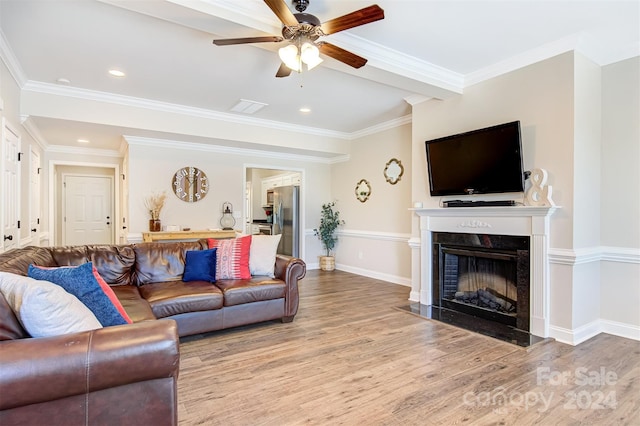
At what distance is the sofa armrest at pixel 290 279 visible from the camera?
359cm

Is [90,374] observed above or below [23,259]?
below

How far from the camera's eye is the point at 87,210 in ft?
24.6

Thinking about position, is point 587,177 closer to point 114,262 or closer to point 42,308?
point 42,308

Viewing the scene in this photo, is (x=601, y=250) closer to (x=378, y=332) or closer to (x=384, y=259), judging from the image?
(x=378, y=332)

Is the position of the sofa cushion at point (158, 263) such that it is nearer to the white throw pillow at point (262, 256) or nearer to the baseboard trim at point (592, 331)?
the white throw pillow at point (262, 256)

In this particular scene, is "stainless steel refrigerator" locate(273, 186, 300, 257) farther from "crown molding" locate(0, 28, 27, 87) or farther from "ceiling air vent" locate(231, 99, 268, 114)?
"crown molding" locate(0, 28, 27, 87)

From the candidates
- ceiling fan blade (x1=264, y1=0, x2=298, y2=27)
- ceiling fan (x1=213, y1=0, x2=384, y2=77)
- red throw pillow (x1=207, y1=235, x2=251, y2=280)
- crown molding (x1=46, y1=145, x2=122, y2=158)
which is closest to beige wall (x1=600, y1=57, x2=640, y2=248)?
ceiling fan (x1=213, y1=0, x2=384, y2=77)

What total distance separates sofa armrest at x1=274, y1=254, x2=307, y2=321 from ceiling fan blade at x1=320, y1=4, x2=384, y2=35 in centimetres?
223

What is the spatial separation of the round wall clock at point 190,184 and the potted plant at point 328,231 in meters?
2.35

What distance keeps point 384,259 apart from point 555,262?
293 cm

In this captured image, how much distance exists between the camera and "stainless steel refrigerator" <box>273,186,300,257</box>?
23.2 ft

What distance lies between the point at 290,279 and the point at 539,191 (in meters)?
2.56

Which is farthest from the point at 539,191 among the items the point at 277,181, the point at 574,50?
the point at 277,181

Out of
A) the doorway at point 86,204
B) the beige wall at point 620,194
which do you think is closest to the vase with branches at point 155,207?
the doorway at point 86,204
